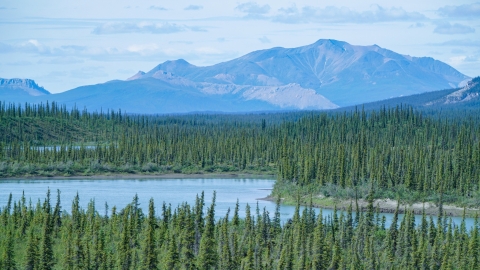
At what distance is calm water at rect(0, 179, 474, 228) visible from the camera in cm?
10688

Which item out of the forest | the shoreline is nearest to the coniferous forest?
the forest

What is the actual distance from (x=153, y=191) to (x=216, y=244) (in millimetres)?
58958

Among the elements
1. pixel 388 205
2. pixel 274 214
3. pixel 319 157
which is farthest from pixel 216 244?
pixel 319 157

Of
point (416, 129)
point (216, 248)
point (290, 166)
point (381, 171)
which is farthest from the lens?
point (416, 129)

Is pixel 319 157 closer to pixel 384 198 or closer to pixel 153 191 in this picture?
pixel 384 198

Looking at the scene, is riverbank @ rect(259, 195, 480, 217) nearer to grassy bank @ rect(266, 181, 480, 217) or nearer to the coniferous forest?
grassy bank @ rect(266, 181, 480, 217)

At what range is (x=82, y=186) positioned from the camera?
137 meters

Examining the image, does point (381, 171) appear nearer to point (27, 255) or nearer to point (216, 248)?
point (216, 248)

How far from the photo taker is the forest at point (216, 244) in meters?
65.1

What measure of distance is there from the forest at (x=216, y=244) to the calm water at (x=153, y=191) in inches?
743

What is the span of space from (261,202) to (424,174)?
2329cm

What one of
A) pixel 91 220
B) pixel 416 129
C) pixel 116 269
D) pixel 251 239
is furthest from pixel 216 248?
pixel 416 129

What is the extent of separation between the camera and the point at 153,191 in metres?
129

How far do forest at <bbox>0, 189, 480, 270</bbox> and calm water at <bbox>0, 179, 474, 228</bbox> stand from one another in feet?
61.9
